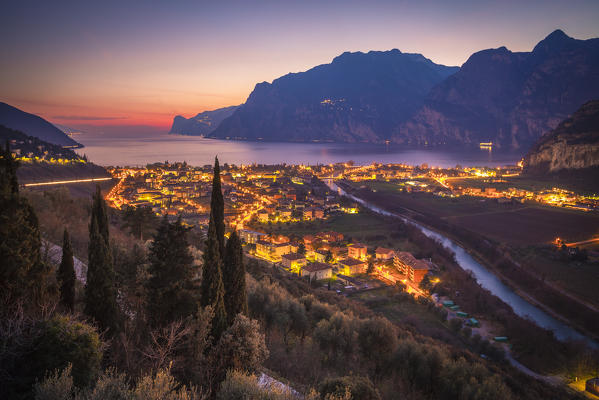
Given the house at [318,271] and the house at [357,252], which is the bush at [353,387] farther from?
the house at [357,252]

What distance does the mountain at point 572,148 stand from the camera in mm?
55406

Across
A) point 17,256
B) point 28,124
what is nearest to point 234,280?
point 17,256

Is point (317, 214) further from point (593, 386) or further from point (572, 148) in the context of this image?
point (572, 148)

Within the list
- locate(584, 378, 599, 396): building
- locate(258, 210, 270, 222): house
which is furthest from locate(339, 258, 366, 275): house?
locate(258, 210, 270, 222): house

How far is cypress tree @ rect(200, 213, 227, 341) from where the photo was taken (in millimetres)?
8141

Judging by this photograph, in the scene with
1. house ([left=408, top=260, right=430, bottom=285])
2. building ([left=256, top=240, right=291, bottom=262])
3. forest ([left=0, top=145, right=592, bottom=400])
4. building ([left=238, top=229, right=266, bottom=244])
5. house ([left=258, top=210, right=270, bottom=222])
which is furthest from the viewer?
house ([left=258, top=210, right=270, bottom=222])

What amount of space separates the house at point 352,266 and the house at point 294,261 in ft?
11.3

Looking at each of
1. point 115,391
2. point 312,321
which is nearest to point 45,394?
point 115,391

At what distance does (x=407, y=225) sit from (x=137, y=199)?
41583 millimetres

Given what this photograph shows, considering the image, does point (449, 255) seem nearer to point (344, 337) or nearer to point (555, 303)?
point (555, 303)

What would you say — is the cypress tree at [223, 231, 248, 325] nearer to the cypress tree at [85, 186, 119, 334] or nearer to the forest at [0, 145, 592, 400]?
the forest at [0, 145, 592, 400]

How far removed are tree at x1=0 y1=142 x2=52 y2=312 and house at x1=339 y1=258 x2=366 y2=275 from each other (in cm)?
2336

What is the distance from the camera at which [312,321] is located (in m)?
14.3

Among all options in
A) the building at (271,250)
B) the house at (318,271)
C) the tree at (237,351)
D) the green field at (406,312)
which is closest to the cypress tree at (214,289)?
the tree at (237,351)
